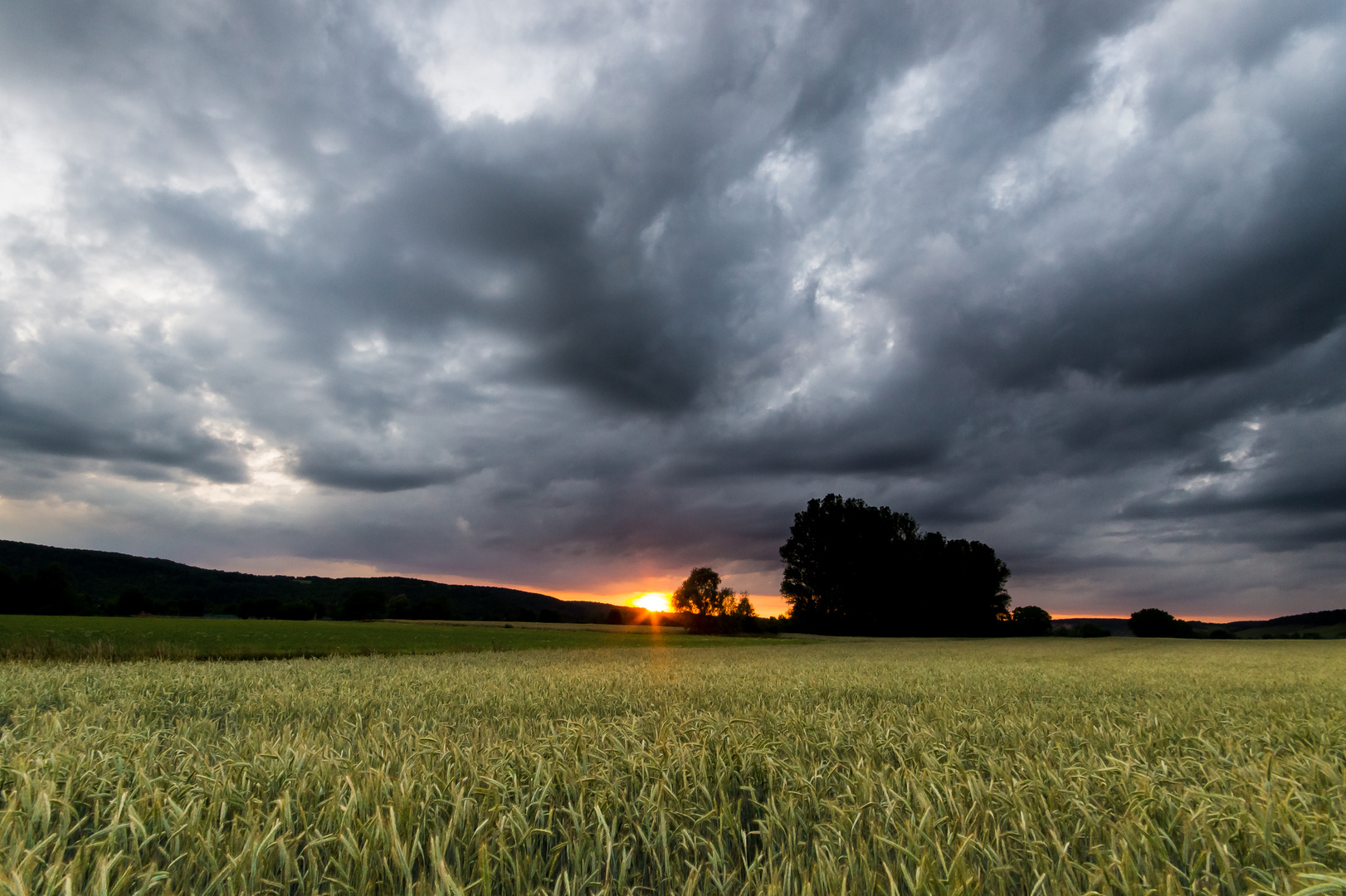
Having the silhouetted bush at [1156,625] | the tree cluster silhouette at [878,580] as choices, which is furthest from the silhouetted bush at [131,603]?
the silhouetted bush at [1156,625]

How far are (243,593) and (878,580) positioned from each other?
169 metres

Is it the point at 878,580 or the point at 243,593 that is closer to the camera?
the point at 878,580

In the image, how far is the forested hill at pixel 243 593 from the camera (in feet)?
369

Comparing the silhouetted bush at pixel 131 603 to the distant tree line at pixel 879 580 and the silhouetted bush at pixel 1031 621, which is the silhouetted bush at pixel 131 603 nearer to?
the distant tree line at pixel 879 580

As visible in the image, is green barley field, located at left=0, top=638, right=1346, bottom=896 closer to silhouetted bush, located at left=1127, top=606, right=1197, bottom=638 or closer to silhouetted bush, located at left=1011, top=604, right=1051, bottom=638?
silhouetted bush, located at left=1011, top=604, right=1051, bottom=638

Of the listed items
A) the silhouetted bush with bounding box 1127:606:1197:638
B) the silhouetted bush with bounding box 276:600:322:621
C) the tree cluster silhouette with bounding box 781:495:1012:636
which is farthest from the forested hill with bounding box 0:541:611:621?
the silhouetted bush with bounding box 1127:606:1197:638

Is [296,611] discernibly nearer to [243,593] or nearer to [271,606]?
[271,606]

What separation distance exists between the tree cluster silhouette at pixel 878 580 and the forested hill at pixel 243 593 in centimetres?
4748

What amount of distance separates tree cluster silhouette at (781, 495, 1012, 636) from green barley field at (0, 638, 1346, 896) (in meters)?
76.3

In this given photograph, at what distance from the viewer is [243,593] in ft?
534

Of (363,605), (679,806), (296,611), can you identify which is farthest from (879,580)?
(296,611)

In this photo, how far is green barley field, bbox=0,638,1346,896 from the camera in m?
1.95

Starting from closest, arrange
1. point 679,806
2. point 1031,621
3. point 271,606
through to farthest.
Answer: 1. point 679,806
2. point 1031,621
3. point 271,606

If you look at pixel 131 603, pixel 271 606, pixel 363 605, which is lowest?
pixel 131 603
